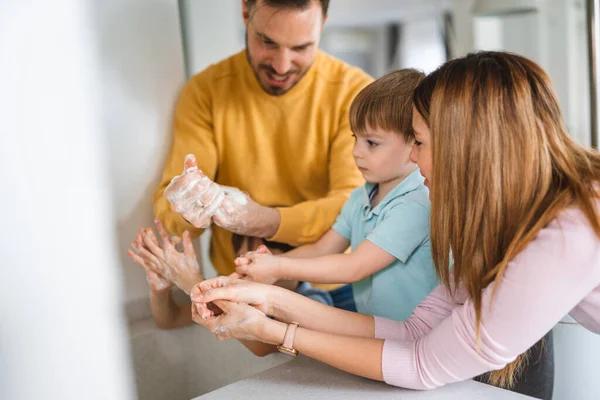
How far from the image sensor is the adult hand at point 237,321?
0.80 metres

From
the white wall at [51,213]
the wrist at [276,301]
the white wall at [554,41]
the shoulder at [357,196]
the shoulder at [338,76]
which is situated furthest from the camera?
the white wall at [554,41]

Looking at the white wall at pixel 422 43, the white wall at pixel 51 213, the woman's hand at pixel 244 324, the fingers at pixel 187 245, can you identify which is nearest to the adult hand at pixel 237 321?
the woman's hand at pixel 244 324

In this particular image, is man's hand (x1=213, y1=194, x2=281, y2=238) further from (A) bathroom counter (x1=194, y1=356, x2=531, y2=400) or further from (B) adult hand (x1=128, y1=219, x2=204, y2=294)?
(A) bathroom counter (x1=194, y1=356, x2=531, y2=400)

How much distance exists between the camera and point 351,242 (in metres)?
1.12

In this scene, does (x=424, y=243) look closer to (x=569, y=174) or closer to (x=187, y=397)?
(x=569, y=174)

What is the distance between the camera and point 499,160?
0.71 m

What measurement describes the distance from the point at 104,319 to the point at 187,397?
65cm

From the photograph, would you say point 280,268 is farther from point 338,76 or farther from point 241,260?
point 338,76

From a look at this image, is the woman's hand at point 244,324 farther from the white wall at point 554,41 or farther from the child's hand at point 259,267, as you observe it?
the white wall at point 554,41

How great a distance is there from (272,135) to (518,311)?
646 millimetres

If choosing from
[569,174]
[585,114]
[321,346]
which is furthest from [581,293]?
[585,114]

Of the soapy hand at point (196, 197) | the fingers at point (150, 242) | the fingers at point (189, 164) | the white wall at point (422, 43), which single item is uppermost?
the white wall at point (422, 43)

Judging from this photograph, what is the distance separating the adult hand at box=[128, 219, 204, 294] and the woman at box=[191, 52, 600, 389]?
9.5 inches

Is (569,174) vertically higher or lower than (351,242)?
higher
